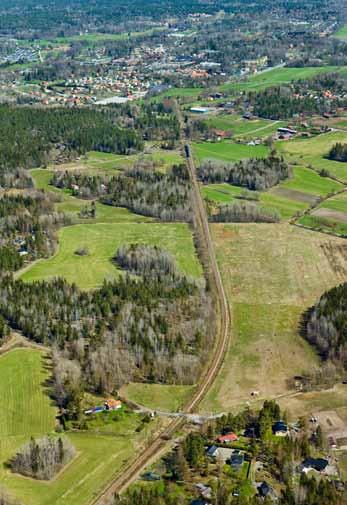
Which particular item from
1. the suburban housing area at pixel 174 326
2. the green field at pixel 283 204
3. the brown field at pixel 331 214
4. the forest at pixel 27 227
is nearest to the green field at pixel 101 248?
the suburban housing area at pixel 174 326

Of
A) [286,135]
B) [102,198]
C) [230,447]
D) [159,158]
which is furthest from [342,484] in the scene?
[286,135]

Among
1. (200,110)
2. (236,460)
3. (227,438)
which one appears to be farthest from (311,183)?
(236,460)

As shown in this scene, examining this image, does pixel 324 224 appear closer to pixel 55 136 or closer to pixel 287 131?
pixel 287 131

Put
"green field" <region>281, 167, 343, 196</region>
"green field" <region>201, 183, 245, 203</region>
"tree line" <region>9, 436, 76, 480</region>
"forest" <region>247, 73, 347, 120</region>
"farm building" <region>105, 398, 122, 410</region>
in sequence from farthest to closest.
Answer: "forest" <region>247, 73, 347, 120</region>, "green field" <region>281, 167, 343, 196</region>, "green field" <region>201, 183, 245, 203</region>, "farm building" <region>105, 398, 122, 410</region>, "tree line" <region>9, 436, 76, 480</region>

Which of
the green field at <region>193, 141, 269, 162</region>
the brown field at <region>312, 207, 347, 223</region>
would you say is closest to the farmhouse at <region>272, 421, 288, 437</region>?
the brown field at <region>312, 207, 347, 223</region>

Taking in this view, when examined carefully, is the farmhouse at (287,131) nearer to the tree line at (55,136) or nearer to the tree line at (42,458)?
the tree line at (55,136)

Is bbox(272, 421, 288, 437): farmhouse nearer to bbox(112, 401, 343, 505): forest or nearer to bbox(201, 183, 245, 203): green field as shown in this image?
bbox(112, 401, 343, 505): forest
